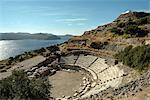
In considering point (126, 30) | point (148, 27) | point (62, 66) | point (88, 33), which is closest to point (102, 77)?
point (62, 66)

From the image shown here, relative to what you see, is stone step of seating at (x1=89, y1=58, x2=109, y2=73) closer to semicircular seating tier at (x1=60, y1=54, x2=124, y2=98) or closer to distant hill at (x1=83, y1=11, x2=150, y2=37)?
semicircular seating tier at (x1=60, y1=54, x2=124, y2=98)

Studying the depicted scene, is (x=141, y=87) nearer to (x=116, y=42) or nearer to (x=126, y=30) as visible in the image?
(x=116, y=42)

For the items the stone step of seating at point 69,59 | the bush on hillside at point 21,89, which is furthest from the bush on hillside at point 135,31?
the bush on hillside at point 21,89

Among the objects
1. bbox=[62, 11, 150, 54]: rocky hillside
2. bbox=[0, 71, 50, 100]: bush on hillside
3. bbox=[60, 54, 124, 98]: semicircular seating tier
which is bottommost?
bbox=[60, 54, 124, 98]: semicircular seating tier

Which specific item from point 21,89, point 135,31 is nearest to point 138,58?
point 21,89

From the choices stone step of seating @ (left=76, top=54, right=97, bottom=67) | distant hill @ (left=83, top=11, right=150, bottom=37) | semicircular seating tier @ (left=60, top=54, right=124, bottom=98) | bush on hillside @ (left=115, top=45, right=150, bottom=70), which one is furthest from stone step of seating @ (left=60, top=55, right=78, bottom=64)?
bush on hillside @ (left=115, top=45, right=150, bottom=70)

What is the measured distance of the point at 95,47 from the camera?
69.4 m

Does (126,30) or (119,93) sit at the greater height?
(126,30)

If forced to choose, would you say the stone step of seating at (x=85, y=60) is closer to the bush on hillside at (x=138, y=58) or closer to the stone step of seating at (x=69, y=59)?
the stone step of seating at (x=69, y=59)

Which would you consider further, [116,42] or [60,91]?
[116,42]

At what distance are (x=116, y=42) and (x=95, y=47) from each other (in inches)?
243

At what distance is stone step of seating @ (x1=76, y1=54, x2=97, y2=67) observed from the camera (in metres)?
61.2

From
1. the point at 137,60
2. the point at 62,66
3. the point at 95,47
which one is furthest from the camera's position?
the point at 95,47

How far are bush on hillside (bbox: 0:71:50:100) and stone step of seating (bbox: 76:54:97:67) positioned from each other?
3305cm
